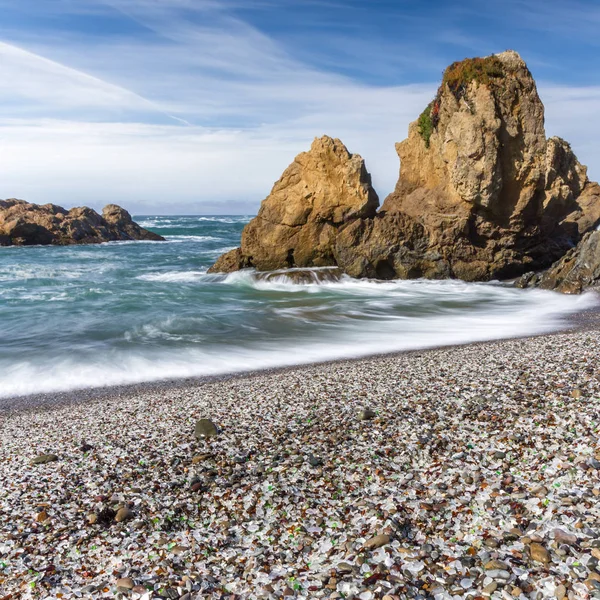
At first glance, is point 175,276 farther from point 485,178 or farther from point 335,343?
point 335,343

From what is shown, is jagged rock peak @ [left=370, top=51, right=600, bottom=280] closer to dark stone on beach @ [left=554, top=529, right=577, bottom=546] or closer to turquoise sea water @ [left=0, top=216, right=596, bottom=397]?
turquoise sea water @ [left=0, top=216, right=596, bottom=397]

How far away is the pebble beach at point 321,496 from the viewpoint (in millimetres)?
3785

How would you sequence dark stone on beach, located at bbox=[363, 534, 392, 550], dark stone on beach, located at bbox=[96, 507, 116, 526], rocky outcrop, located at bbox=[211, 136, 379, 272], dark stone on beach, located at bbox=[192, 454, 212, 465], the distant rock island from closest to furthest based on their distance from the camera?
dark stone on beach, located at bbox=[363, 534, 392, 550]
dark stone on beach, located at bbox=[96, 507, 116, 526]
dark stone on beach, located at bbox=[192, 454, 212, 465]
the distant rock island
rocky outcrop, located at bbox=[211, 136, 379, 272]

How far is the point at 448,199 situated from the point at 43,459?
20.5m

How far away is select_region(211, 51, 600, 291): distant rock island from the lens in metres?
21.9

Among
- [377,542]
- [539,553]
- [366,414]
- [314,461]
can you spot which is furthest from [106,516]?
[539,553]

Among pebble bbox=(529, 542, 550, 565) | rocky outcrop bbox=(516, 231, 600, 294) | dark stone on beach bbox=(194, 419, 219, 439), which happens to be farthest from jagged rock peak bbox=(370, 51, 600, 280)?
Result: pebble bbox=(529, 542, 550, 565)

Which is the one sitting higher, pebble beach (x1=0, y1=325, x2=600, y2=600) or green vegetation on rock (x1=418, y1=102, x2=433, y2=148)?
green vegetation on rock (x1=418, y1=102, x2=433, y2=148)

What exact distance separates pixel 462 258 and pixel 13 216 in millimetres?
44596

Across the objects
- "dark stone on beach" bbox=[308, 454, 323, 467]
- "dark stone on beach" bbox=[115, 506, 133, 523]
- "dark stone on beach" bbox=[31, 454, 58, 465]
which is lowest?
"dark stone on beach" bbox=[31, 454, 58, 465]

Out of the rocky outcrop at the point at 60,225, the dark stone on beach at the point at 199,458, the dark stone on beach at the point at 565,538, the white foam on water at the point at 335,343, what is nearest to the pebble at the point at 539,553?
the dark stone on beach at the point at 565,538

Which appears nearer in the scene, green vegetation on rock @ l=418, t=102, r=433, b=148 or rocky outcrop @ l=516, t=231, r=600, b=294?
rocky outcrop @ l=516, t=231, r=600, b=294

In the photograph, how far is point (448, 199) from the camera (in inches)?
905

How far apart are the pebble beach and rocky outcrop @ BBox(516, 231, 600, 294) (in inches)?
511
